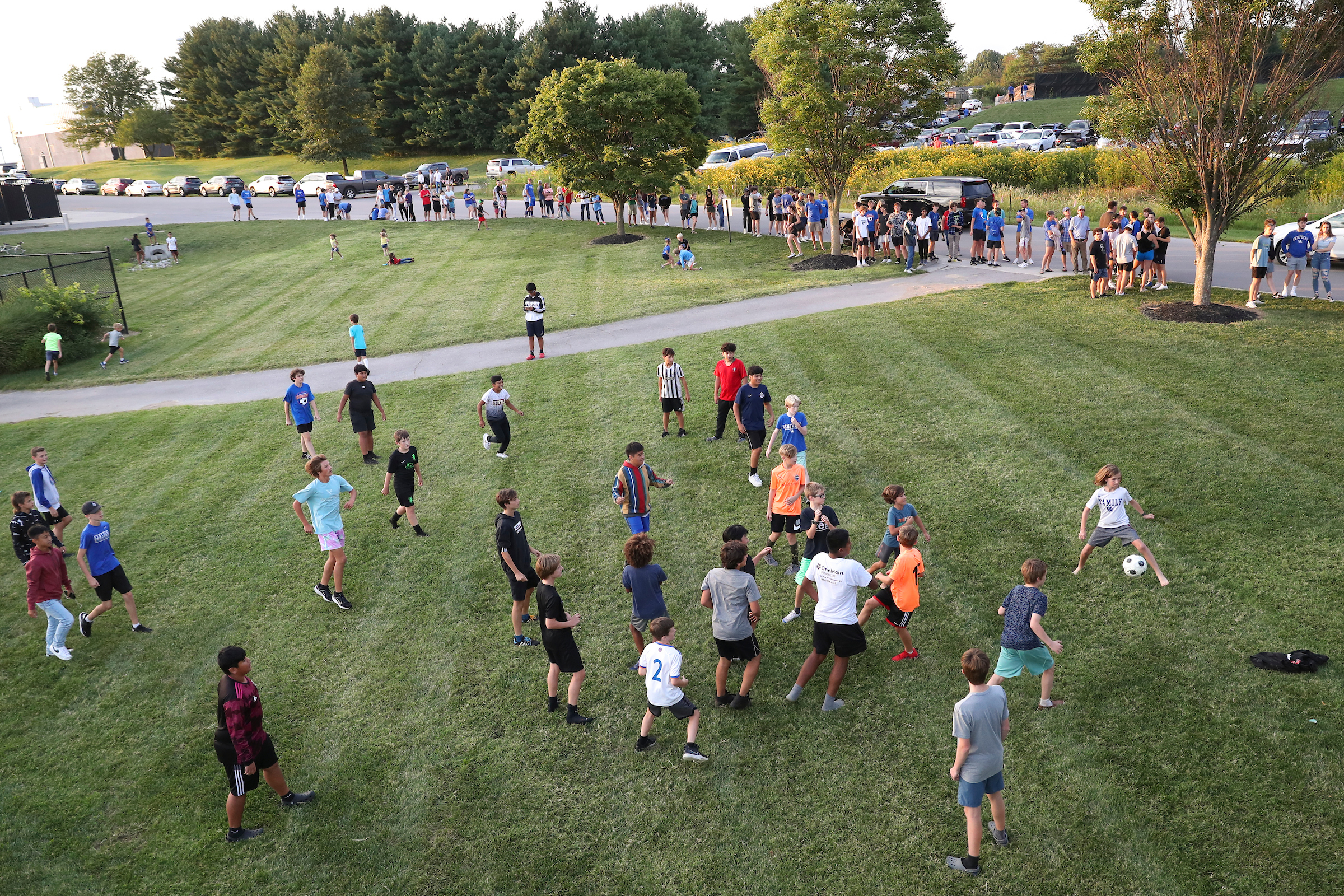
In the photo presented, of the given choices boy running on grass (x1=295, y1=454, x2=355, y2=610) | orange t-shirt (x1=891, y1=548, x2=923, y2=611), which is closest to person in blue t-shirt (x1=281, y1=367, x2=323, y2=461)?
boy running on grass (x1=295, y1=454, x2=355, y2=610)

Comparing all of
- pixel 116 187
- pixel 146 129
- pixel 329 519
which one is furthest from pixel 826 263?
pixel 146 129

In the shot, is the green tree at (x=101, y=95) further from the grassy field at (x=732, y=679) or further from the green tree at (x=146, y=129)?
the grassy field at (x=732, y=679)

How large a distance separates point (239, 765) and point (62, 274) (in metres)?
32.6

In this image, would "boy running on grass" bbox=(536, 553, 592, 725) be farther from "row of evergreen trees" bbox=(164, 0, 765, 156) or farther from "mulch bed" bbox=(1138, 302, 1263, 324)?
"row of evergreen trees" bbox=(164, 0, 765, 156)

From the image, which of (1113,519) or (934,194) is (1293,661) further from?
(934,194)

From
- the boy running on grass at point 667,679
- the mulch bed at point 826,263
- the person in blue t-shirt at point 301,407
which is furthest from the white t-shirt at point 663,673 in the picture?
the mulch bed at point 826,263

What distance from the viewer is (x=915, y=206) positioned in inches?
1184

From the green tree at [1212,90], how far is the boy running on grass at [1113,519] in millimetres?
11277

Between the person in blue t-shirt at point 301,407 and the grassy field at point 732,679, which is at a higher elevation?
the person in blue t-shirt at point 301,407

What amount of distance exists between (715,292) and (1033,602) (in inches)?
734

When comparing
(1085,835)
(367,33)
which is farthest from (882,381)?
(367,33)

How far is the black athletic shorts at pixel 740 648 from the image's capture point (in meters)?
7.57

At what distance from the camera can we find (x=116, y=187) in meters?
66.8

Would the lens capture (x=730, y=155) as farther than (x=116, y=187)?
No
